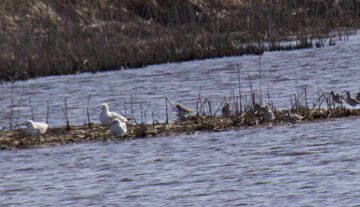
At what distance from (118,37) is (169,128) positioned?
970 inches

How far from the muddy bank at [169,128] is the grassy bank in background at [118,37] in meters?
13.6

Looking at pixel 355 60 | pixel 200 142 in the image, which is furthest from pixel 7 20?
pixel 200 142

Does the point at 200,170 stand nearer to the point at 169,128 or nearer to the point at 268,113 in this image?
the point at 169,128

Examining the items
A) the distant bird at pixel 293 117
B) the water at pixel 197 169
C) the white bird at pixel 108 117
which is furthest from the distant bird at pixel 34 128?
the distant bird at pixel 293 117

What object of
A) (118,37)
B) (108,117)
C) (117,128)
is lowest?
(117,128)

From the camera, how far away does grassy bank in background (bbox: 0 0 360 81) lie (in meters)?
32.0

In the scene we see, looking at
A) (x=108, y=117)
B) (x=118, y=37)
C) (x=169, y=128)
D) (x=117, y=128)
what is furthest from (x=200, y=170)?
(x=118, y=37)

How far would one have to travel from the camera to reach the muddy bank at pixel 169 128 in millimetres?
15500

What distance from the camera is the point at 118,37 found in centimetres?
4006

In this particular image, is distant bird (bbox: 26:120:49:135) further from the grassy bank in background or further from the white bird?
the grassy bank in background

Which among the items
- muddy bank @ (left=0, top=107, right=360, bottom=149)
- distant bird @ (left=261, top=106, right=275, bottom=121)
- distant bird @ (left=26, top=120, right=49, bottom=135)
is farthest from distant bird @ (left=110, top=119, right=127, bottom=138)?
distant bird @ (left=261, top=106, right=275, bottom=121)

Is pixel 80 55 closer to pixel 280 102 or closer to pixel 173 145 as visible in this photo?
pixel 280 102

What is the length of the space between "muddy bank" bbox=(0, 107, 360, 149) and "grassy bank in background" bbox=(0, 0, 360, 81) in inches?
534

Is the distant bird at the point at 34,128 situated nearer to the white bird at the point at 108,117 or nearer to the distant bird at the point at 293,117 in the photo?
the white bird at the point at 108,117
